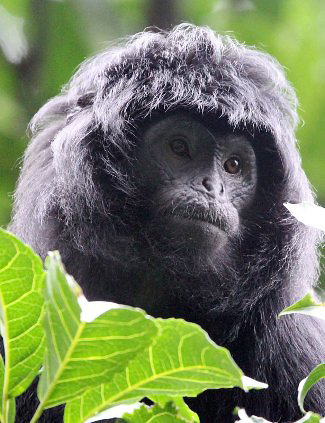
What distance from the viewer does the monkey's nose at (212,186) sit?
3289mm

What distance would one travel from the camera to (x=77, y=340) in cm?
132

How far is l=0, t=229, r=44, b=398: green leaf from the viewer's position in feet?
4.49

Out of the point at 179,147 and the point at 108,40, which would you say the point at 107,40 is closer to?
the point at 108,40

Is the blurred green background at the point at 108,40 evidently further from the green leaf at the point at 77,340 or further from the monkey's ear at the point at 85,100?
the green leaf at the point at 77,340

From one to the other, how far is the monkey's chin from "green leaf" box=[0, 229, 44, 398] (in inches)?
72.4

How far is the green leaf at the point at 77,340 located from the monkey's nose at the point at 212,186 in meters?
1.96

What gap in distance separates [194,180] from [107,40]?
6.70ft

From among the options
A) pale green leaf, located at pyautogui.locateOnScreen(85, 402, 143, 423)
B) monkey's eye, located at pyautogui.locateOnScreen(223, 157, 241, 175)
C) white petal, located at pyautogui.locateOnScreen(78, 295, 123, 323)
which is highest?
monkey's eye, located at pyautogui.locateOnScreen(223, 157, 241, 175)

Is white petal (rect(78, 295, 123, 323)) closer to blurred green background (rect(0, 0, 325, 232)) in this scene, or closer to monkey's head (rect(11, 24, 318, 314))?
monkey's head (rect(11, 24, 318, 314))

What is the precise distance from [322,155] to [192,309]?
2341mm

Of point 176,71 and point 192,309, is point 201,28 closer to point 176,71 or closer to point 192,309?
point 176,71

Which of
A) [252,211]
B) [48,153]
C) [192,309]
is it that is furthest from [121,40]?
[192,309]

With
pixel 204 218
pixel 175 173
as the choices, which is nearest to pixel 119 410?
pixel 204 218

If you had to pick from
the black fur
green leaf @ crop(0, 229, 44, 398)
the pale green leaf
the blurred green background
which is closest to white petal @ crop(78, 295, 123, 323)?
green leaf @ crop(0, 229, 44, 398)
